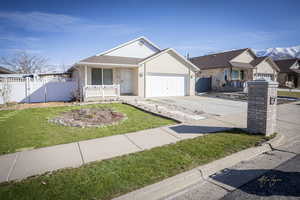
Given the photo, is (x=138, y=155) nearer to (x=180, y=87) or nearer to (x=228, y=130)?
(x=228, y=130)

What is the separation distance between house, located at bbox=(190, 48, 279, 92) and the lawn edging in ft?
62.9

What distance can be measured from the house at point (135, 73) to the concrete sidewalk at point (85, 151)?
8.58 metres

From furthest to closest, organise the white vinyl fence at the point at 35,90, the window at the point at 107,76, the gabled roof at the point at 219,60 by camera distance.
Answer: the gabled roof at the point at 219,60 < the window at the point at 107,76 < the white vinyl fence at the point at 35,90

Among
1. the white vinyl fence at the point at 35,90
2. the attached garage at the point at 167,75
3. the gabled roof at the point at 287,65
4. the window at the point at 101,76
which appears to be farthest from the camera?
the gabled roof at the point at 287,65

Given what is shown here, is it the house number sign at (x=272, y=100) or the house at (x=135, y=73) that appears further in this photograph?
the house at (x=135, y=73)

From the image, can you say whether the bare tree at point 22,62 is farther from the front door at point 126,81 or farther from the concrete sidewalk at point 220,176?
the concrete sidewalk at point 220,176

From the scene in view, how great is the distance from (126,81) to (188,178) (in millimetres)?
13335

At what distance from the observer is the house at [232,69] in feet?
74.1

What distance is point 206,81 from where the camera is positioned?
76.2ft

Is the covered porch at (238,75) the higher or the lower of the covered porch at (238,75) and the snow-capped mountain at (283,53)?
the lower

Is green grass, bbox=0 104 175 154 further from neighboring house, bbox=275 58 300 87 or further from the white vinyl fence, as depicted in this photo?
neighboring house, bbox=275 58 300 87

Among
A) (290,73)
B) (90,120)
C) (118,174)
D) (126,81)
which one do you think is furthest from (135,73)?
(290,73)

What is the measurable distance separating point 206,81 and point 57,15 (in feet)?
63.1

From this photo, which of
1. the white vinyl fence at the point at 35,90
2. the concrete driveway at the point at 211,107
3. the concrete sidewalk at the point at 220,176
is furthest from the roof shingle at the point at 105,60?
the concrete sidewalk at the point at 220,176
